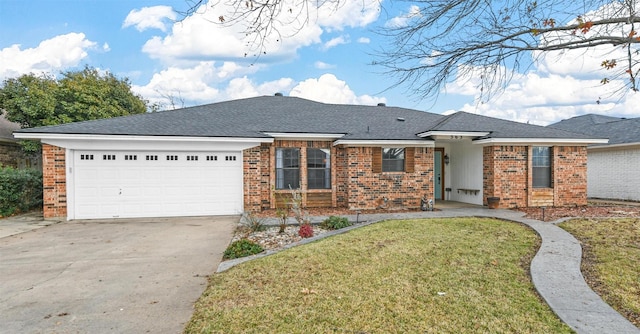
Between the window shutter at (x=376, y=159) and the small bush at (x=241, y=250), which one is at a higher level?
the window shutter at (x=376, y=159)

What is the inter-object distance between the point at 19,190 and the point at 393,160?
12994 millimetres

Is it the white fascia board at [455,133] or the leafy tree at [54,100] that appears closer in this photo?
the white fascia board at [455,133]

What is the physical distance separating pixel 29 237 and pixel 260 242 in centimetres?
564

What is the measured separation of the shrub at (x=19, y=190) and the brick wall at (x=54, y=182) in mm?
1659

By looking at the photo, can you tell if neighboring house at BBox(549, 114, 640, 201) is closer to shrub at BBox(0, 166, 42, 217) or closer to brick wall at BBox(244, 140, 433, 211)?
brick wall at BBox(244, 140, 433, 211)

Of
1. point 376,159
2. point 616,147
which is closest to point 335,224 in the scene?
point 376,159

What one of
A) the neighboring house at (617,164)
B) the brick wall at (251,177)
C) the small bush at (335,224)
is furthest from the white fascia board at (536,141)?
the brick wall at (251,177)

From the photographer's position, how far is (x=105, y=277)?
4.90 m

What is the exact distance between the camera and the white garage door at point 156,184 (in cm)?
1021

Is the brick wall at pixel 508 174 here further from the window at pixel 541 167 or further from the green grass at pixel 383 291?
the green grass at pixel 383 291

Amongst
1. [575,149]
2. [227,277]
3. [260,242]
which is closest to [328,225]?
[260,242]

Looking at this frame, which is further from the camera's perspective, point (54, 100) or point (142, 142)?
point (54, 100)

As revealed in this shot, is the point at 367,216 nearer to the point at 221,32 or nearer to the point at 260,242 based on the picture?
the point at 260,242

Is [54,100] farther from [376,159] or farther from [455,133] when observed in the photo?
[455,133]
